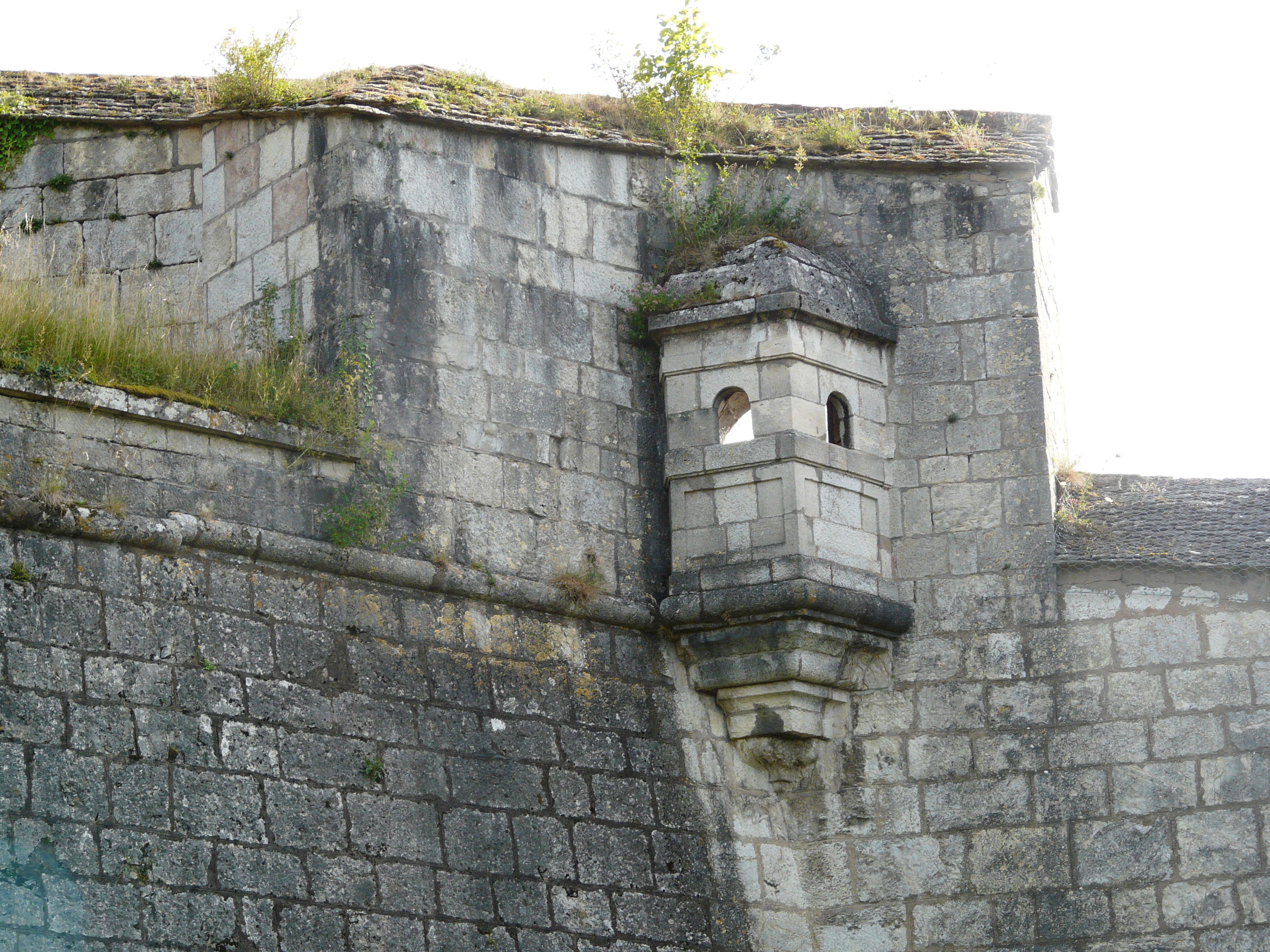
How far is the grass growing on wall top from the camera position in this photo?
918cm

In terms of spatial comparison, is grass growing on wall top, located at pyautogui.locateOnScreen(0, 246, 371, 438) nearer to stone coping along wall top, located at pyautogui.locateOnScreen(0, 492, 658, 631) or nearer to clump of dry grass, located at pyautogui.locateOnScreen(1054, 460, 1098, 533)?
stone coping along wall top, located at pyautogui.locateOnScreen(0, 492, 658, 631)

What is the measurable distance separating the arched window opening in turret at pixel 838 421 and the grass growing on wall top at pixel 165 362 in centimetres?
286

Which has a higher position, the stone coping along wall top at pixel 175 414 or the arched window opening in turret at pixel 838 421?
the arched window opening in turret at pixel 838 421

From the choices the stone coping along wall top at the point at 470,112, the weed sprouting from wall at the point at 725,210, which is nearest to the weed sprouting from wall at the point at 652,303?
the weed sprouting from wall at the point at 725,210

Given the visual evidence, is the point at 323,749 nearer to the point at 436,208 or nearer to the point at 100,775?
the point at 100,775

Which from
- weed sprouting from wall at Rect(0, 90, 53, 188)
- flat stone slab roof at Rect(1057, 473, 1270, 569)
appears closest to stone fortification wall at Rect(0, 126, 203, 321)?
weed sprouting from wall at Rect(0, 90, 53, 188)

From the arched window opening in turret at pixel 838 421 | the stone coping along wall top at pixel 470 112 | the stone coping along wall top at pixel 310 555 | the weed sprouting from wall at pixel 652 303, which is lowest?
the stone coping along wall top at pixel 310 555

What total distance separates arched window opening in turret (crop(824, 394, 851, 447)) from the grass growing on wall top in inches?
113

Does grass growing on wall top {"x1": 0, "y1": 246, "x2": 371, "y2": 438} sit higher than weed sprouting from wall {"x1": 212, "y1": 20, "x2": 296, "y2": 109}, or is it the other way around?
weed sprouting from wall {"x1": 212, "y1": 20, "x2": 296, "y2": 109}

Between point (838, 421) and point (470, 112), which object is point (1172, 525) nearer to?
point (838, 421)

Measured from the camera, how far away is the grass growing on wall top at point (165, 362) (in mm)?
9180

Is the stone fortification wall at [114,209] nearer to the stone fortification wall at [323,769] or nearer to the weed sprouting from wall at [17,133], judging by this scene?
the weed sprouting from wall at [17,133]

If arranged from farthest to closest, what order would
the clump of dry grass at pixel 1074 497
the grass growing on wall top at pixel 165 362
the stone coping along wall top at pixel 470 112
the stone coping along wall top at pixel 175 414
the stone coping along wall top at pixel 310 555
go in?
the clump of dry grass at pixel 1074 497 → the stone coping along wall top at pixel 470 112 → the grass growing on wall top at pixel 165 362 → the stone coping along wall top at pixel 175 414 → the stone coping along wall top at pixel 310 555

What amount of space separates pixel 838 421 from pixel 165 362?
13.1ft
